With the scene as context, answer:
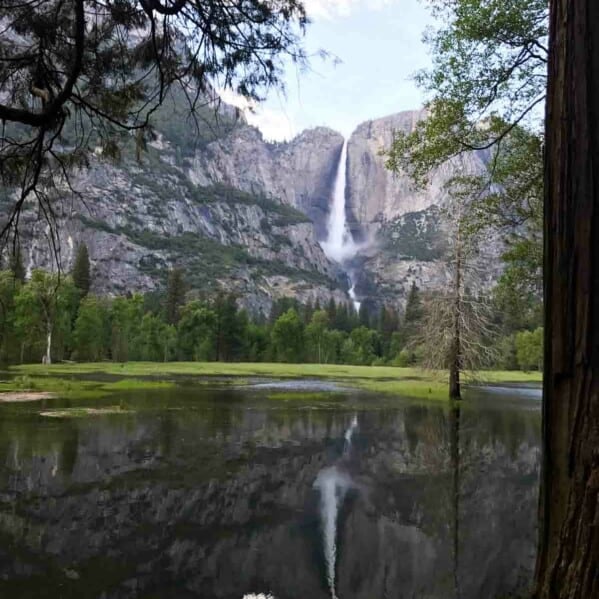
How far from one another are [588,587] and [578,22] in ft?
7.37

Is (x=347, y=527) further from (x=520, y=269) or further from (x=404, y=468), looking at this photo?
(x=520, y=269)

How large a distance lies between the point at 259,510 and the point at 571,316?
6904 millimetres

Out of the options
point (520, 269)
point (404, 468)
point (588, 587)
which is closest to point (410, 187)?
point (520, 269)

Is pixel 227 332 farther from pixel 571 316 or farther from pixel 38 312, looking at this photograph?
pixel 571 316

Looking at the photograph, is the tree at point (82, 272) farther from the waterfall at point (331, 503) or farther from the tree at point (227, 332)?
the waterfall at point (331, 503)

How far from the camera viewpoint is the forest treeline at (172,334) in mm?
54781

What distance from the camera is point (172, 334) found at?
7075cm

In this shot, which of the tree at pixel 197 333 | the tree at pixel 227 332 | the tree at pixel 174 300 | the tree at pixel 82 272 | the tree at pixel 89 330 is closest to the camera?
the tree at pixel 89 330

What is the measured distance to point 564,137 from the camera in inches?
94.7

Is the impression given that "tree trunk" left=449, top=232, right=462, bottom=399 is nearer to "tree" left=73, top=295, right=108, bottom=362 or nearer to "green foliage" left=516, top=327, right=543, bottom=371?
"green foliage" left=516, top=327, right=543, bottom=371

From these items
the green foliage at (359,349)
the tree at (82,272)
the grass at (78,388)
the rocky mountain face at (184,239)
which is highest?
the rocky mountain face at (184,239)

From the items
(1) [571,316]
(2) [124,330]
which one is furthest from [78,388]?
(2) [124,330]

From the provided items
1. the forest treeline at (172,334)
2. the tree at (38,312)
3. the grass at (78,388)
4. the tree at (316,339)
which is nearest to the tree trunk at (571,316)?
the grass at (78,388)

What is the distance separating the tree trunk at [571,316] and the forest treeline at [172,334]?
4655 cm
